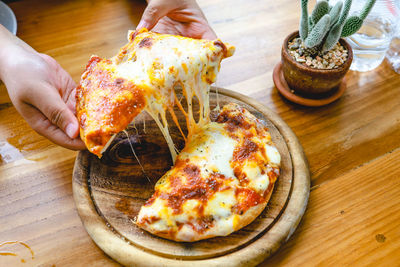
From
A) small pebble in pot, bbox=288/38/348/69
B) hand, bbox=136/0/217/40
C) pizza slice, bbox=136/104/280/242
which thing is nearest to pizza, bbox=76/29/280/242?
pizza slice, bbox=136/104/280/242

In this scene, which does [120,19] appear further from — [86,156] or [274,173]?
[274,173]

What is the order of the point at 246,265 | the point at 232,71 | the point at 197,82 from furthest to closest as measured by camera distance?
the point at 232,71 < the point at 197,82 < the point at 246,265

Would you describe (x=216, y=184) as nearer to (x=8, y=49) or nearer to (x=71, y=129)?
(x=71, y=129)

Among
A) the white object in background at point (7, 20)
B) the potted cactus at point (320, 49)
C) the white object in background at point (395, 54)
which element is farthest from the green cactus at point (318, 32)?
the white object in background at point (7, 20)

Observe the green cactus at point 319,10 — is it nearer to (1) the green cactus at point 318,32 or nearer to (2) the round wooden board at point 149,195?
(1) the green cactus at point 318,32

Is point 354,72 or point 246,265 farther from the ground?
point 354,72

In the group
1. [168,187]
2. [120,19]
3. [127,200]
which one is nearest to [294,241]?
[168,187]

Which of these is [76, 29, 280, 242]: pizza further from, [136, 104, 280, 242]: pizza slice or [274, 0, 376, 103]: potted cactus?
[274, 0, 376, 103]: potted cactus
